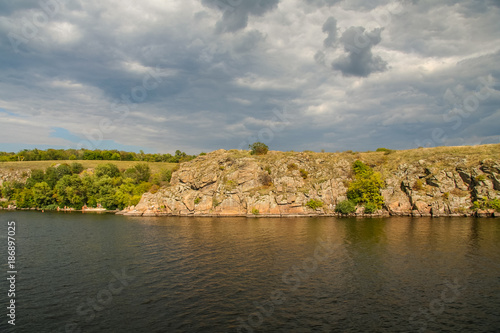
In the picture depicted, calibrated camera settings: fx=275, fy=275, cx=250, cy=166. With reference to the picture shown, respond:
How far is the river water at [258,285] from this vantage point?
75.7ft

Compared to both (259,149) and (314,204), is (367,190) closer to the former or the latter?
(314,204)

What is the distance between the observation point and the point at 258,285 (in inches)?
1230

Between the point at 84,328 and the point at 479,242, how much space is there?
61.2 metres

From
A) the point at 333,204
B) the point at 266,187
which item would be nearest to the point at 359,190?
the point at 333,204

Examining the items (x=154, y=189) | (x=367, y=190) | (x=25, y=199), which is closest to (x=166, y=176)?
(x=154, y=189)

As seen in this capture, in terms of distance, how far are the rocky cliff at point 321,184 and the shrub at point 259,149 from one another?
371 inches

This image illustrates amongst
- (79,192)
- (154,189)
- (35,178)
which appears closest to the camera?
(154,189)

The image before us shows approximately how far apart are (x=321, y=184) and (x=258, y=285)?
80.9 metres

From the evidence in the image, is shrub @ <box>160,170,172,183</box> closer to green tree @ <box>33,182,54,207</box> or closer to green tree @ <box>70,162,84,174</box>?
green tree @ <box>33,182,54,207</box>

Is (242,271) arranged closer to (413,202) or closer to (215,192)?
(215,192)

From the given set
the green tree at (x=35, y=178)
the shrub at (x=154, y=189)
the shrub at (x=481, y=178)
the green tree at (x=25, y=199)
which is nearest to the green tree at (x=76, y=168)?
the green tree at (x=35, y=178)

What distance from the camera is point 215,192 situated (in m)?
110

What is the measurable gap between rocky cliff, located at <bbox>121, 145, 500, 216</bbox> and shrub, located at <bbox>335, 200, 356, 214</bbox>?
247cm

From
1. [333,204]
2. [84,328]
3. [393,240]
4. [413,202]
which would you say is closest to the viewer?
[84,328]
